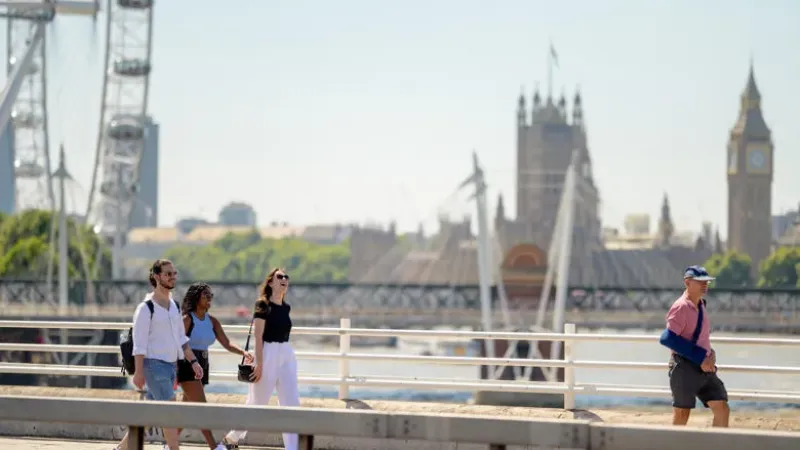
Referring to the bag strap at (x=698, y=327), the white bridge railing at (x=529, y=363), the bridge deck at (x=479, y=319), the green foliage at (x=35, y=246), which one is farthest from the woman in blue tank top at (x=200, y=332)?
the green foliage at (x=35, y=246)

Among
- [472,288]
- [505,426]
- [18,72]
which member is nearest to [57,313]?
[18,72]

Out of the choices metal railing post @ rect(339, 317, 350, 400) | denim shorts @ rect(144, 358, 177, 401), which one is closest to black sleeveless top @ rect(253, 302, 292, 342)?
denim shorts @ rect(144, 358, 177, 401)

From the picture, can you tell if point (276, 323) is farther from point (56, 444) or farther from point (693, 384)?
point (693, 384)

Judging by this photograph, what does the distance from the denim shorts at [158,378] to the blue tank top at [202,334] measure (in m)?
0.88

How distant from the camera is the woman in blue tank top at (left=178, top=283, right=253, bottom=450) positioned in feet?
51.8

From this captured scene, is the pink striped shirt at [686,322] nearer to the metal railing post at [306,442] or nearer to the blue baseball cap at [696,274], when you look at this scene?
the blue baseball cap at [696,274]

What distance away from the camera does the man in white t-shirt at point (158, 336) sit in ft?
49.5

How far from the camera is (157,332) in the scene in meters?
15.2

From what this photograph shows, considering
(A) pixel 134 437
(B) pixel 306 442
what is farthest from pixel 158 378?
(B) pixel 306 442

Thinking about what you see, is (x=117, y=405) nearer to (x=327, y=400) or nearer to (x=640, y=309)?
(x=327, y=400)

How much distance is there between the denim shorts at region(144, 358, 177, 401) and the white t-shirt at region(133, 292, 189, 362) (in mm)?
54

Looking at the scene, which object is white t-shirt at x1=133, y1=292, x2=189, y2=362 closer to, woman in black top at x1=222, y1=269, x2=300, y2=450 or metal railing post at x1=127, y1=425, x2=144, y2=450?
woman in black top at x1=222, y1=269, x2=300, y2=450

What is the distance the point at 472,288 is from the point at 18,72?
403 ft

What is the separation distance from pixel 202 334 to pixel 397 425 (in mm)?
4552
